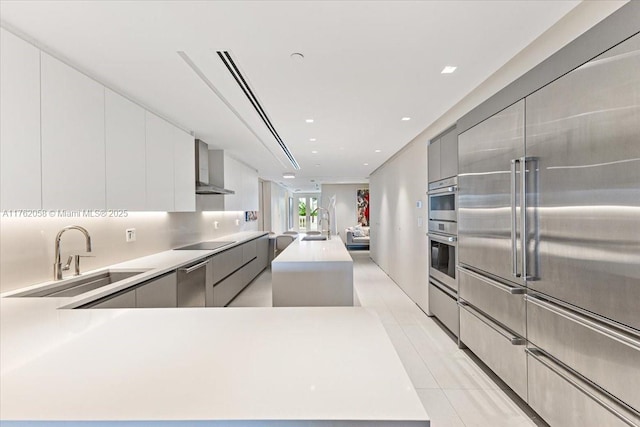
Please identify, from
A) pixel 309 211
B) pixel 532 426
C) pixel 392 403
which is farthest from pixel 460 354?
pixel 309 211

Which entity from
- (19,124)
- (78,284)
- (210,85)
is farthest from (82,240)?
(210,85)

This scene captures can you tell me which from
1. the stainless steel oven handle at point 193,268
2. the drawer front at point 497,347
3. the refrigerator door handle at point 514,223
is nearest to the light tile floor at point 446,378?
the drawer front at point 497,347

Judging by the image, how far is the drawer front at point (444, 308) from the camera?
314 centimetres

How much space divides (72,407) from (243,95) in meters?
2.54

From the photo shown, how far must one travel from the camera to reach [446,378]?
249 cm

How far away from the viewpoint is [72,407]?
0.68m

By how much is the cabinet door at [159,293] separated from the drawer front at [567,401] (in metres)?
2.75

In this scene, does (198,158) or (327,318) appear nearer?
(327,318)

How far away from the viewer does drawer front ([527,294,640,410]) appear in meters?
1.32

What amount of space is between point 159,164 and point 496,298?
3.39 metres

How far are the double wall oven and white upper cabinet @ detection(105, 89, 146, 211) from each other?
3080mm

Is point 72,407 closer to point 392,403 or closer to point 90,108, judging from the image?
point 392,403

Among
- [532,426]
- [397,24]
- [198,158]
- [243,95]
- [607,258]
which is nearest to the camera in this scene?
[607,258]

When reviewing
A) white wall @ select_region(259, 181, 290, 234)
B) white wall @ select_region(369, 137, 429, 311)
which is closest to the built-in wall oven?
white wall @ select_region(369, 137, 429, 311)
